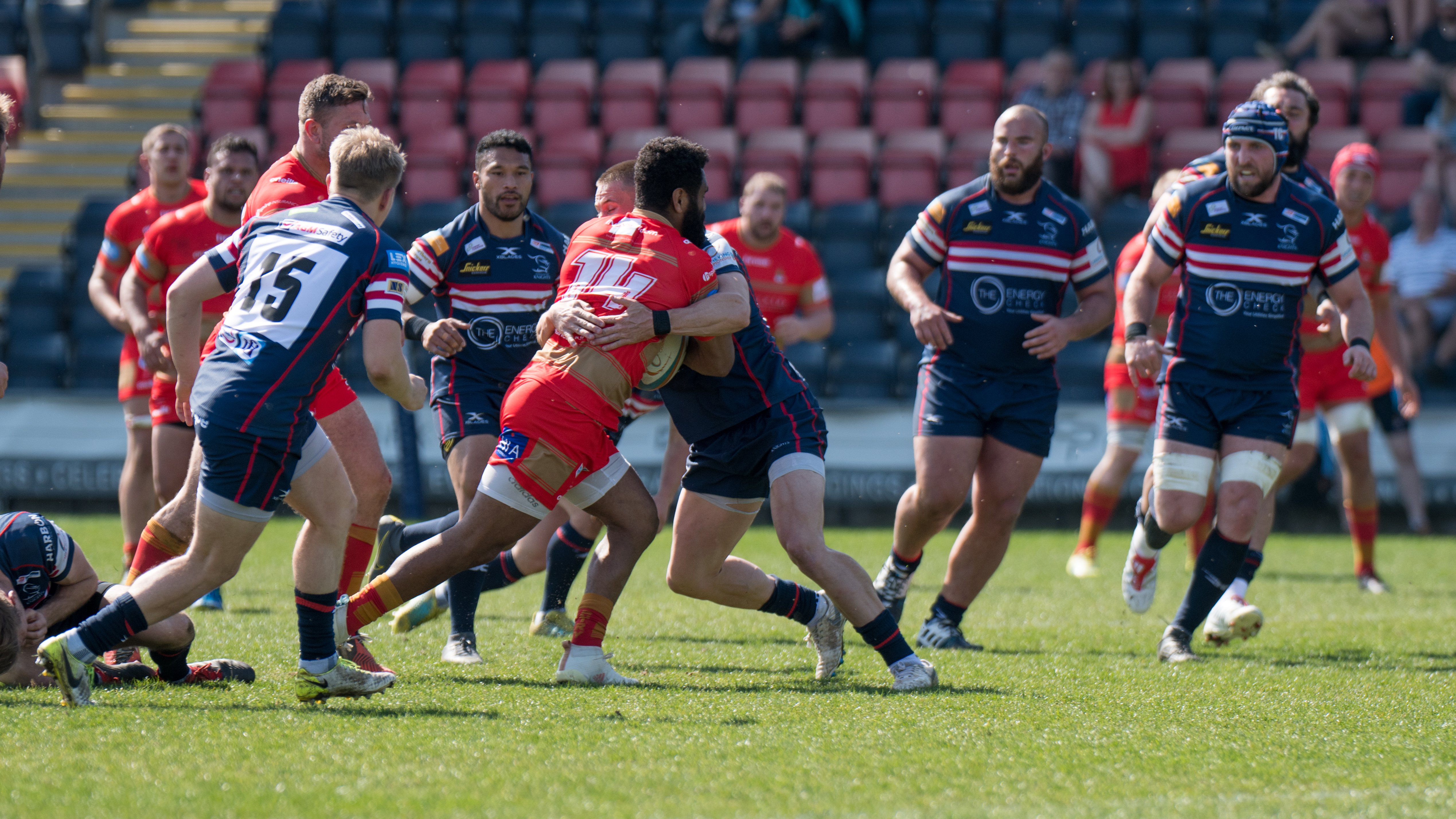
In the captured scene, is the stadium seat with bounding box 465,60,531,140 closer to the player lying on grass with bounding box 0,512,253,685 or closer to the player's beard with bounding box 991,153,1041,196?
the player's beard with bounding box 991,153,1041,196

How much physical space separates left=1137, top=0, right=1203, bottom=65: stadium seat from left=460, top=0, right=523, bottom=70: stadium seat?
6.97 m

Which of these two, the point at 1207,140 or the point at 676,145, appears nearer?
the point at 676,145

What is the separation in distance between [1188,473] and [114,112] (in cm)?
1519

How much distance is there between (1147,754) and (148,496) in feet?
18.8

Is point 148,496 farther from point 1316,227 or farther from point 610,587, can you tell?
point 1316,227

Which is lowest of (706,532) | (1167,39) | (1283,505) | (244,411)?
(1283,505)

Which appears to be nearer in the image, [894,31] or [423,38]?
[894,31]

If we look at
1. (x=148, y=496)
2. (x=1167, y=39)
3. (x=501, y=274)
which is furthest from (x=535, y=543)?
(x=1167, y=39)

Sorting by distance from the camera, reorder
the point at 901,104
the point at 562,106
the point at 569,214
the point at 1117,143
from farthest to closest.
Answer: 1. the point at 562,106
2. the point at 901,104
3. the point at 1117,143
4. the point at 569,214

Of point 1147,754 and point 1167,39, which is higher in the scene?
point 1167,39

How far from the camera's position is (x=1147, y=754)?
4.18m

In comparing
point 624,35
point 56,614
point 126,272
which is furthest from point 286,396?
point 624,35

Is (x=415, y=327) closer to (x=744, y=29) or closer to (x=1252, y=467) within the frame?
(x=1252, y=467)

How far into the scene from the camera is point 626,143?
14859mm
